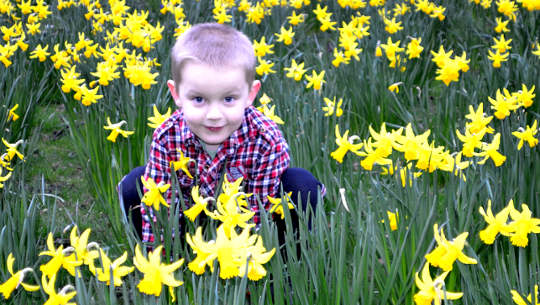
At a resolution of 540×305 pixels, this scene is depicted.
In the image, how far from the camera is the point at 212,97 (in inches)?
73.3

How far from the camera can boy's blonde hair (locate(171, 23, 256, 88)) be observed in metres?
1.85

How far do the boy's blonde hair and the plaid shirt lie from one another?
19 centimetres

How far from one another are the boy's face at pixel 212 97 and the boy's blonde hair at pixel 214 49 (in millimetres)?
21

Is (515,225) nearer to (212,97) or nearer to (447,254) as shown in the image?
(447,254)

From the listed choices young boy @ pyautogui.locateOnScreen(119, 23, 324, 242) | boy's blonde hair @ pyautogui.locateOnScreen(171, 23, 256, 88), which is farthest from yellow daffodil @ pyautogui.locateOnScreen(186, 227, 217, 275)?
boy's blonde hair @ pyautogui.locateOnScreen(171, 23, 256, 88)

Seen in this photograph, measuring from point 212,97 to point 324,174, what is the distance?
761 mm

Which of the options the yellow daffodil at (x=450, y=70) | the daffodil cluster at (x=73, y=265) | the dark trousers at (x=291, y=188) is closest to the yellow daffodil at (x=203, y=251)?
the daffodil cluster at (x=73, y=265)

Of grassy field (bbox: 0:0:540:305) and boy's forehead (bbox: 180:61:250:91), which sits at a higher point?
boy's forehead (bbox: 180:61:250:91)

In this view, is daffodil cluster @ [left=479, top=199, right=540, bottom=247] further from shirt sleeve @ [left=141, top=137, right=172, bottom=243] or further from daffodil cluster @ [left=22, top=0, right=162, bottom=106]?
daffodil cluster @ [left=22, top=0, right=162, bottom=106]

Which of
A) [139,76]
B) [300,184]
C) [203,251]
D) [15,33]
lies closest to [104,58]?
[139,76]

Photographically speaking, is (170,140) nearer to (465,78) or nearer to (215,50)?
(215,50)

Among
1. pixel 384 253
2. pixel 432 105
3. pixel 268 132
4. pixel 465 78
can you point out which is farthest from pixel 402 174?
pixel 432 105

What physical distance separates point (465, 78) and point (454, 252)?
256cm

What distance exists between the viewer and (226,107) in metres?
1.89
